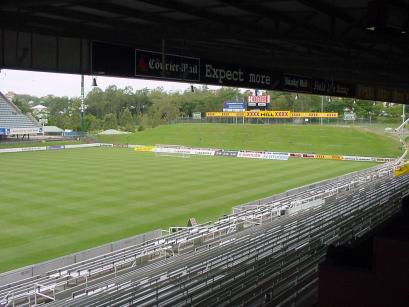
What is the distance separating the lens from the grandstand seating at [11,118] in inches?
2749

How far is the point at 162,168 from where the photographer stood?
39062 mm

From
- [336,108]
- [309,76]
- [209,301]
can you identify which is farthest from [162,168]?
[336,108]

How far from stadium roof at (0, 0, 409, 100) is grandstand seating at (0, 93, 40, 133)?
6526 centimetres

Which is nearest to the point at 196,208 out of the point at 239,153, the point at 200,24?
the point at 200,24

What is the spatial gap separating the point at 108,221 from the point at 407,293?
53.5ft

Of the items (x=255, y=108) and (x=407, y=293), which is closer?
(x=407, y=293)

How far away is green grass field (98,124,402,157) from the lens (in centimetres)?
5611

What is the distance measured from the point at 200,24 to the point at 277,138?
56.0 metres

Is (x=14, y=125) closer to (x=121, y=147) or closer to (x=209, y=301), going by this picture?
(x=121, y=147)

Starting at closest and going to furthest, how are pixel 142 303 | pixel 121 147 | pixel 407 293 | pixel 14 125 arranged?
1. pixel 407 293
2. pixel 142 303
3. pixel 121 147
4. pixel 14 125

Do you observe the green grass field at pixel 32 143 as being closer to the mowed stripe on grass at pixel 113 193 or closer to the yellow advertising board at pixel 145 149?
the yellow advertising board at pixel 145 149

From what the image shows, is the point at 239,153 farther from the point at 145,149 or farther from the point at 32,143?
the point at 32,143

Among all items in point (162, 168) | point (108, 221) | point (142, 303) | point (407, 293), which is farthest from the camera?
point (162, 168)

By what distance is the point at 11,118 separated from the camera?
71.0m
